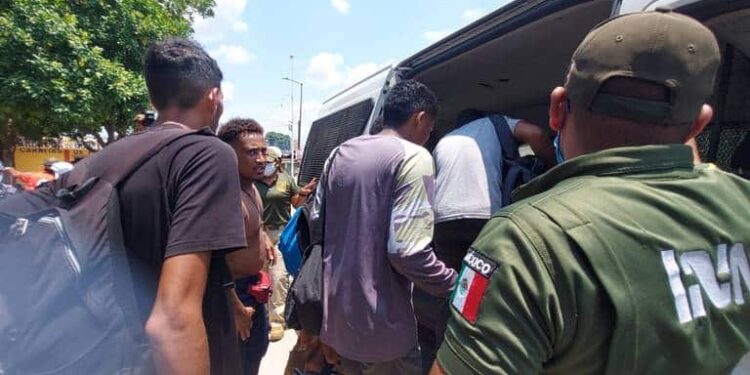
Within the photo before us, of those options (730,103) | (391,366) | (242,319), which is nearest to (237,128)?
(242,319)

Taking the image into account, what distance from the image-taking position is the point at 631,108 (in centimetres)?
85

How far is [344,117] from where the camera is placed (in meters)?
4.29

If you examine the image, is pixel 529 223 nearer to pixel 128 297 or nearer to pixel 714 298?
pixel 714 298

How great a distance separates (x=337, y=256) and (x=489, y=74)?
213 cm

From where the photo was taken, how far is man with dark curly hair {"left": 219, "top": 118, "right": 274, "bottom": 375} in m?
2.34

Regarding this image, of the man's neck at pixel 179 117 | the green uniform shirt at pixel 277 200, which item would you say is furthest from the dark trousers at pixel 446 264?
the green uniform shirt at pixel 277 200

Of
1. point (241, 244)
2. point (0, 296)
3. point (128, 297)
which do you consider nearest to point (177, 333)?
point (128, 297)

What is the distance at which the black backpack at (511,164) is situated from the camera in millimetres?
2453

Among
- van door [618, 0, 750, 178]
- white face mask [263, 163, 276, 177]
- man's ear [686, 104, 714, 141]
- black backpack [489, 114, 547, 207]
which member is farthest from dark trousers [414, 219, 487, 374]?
white face mask [263, 163, 276, 177]

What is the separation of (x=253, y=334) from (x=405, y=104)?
4.53 ft

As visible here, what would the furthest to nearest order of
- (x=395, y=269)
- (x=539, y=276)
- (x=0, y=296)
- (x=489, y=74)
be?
(x=489, y=74) → (x=395, y=269) → (x=0, y=296) → (x=539, y=276)

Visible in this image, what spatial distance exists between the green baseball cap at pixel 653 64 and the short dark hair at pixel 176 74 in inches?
44.4

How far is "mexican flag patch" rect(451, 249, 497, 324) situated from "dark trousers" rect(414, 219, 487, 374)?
1529 mm

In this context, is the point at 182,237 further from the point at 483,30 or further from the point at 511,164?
the point at 483,30
